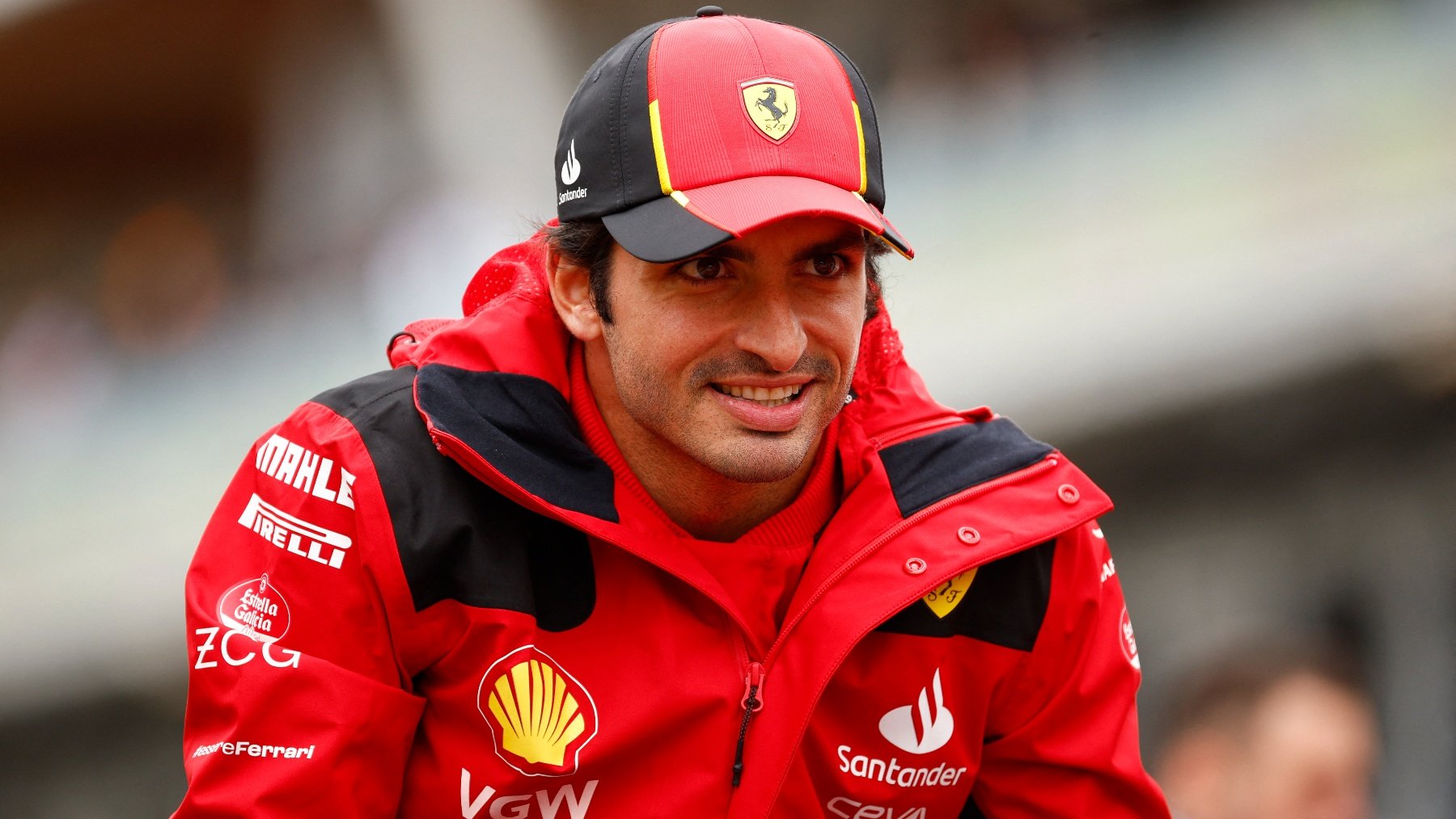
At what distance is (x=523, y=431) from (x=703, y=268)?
35 centimetres

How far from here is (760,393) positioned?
6.68 feet

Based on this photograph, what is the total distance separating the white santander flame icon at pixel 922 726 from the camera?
2168 millimetres

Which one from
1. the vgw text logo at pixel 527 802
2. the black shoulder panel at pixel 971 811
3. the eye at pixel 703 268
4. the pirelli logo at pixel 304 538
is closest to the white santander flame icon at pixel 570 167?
the eye at pixel 703 268

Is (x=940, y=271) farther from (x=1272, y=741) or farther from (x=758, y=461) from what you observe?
(x=758, y=461)

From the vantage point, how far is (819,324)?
2033mm

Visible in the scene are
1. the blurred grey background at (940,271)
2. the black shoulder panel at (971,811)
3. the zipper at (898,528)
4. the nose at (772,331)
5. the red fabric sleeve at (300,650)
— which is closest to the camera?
the red fabric sleeve at (300,650)

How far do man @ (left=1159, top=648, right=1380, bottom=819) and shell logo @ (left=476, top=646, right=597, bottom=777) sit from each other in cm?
343

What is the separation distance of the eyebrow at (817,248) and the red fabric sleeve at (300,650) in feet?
1.86

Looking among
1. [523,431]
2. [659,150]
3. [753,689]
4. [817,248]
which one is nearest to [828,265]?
[817,248]

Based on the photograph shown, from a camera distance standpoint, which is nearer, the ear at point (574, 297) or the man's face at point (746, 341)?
the man's face at point (746, 341)

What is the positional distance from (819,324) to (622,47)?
53cm

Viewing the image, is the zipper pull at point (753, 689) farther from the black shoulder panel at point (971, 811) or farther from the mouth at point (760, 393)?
the black shoulder panel at point (971, 811)

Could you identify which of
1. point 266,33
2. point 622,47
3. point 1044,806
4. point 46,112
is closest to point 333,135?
point 266,33

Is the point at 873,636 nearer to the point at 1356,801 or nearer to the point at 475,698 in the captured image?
the point at 475,698
